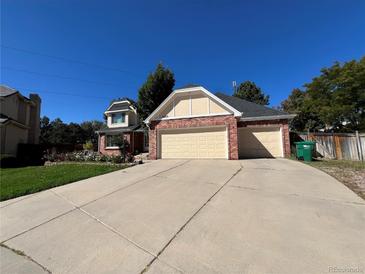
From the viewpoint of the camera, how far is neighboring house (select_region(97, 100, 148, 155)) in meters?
19.8

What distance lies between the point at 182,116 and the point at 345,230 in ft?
34.6

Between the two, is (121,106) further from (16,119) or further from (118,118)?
(16,119)

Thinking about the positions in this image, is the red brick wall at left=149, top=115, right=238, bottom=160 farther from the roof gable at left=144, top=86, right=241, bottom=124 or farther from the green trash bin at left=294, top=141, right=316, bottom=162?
the green trash bin at left=294, top=141, right=316, bottom=162

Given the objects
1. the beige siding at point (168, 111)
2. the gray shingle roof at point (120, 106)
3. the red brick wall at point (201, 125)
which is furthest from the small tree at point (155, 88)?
the red brick wall at point (201, 125)

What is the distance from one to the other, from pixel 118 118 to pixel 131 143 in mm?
4389

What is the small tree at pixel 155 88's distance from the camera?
20.9 metres

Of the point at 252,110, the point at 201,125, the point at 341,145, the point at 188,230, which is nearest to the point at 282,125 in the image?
the point at 252,110

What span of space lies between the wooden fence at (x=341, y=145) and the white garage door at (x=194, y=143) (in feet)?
21.5

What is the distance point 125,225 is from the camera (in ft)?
10.4

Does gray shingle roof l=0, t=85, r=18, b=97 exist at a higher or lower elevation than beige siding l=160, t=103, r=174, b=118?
higher

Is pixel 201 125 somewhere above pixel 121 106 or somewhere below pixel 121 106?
below

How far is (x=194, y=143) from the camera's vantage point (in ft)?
40.2

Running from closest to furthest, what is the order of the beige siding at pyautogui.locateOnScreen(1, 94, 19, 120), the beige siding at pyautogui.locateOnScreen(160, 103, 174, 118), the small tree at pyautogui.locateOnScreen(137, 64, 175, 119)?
the beige siding at pyautogui.locateOnScreen(160, 103, 174, 118), the beige siding at pyautogui.locateOnScreen(1, 94, 19, 120), the small tree at pyautogui.locateOnScreen(137, 64, 175, 119)

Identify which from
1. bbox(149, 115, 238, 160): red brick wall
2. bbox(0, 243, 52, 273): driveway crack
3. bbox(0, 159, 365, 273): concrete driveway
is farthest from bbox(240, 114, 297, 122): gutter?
bbox(0, 243, 52, 273): driveway crack
